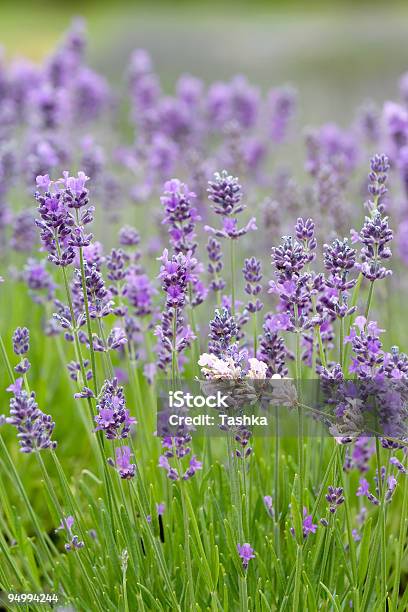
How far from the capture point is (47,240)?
175 centimetres

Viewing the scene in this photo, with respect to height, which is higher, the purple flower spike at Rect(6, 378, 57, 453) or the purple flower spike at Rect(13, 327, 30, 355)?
the purple flower spike at Rect(13, 327, 30, 355)

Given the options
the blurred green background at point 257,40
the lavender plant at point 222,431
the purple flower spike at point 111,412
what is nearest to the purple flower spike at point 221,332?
the lavender plant at point 222,431

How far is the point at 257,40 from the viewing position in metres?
16.2

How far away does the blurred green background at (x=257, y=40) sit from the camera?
11.7m

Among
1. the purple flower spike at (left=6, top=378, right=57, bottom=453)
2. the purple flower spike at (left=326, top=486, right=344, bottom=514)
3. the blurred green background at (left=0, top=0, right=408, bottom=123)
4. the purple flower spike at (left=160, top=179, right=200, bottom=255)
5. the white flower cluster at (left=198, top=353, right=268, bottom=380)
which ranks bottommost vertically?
the purple flower spike at (left=326, top=486, right=344, bottom=514)

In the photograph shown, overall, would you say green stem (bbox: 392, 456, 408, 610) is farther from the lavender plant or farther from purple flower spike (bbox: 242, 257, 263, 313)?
purple flower spike (bbox: 242, 257, 263, 313)

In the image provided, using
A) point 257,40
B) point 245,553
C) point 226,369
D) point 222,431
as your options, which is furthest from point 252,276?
point 257,40

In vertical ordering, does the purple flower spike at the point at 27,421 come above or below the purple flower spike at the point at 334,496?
above

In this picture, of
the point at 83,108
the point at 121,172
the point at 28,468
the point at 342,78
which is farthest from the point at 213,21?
the point at 28,468

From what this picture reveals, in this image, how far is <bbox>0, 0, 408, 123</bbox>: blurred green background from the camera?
1173 centimetres

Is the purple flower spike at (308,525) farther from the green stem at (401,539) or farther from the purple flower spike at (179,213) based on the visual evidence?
the purple flower spike at (179,213)

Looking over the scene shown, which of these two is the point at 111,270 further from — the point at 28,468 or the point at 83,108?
the point at 83,108

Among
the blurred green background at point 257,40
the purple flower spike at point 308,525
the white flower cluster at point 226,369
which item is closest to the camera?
the white flower cluster at point 226,369

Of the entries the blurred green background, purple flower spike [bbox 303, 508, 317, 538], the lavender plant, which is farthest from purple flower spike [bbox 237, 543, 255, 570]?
the blurred green background
